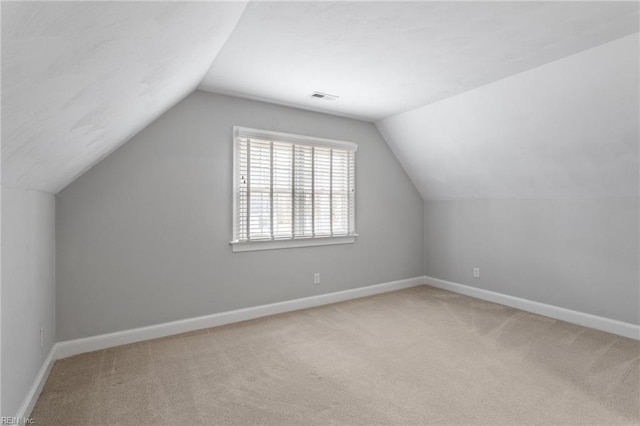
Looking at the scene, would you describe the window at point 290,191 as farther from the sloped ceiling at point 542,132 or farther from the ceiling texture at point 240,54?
the sloped ceiling at point 542,132

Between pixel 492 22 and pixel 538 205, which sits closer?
pixel 492 22

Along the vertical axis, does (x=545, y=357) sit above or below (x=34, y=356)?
below

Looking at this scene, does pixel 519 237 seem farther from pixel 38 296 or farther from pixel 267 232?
pixel 38 296

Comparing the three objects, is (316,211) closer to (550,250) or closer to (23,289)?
(550,250)

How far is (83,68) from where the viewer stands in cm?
113

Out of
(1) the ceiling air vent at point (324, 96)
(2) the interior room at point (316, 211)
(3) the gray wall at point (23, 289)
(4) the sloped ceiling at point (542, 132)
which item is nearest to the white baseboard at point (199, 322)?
(2) the interior room at point (316, 211)

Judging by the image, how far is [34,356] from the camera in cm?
215

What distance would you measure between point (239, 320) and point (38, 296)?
182 centimetres

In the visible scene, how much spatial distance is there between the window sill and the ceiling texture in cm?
158

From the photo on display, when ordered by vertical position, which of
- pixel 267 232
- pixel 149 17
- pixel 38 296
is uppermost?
pixel 149 17

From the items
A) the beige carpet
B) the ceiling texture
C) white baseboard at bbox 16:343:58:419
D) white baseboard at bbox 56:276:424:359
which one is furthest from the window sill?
white baseboard at bbox 16:343:58:419

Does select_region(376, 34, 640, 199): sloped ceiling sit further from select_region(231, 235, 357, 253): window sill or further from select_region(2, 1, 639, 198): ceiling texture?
select_region(231, 235, 357, 253): window sill

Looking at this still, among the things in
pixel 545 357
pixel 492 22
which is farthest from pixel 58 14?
pixel 545 357

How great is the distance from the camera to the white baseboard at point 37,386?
190 centimetres
